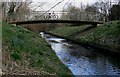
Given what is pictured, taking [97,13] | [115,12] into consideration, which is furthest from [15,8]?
[115,12]

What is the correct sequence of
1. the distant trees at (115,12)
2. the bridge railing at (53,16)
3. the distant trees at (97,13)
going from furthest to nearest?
the distant trees at (115,12)
the distant trees at (97,13)
the bridge railing at (53,16)

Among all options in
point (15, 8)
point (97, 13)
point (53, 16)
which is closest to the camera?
point (53, 16)

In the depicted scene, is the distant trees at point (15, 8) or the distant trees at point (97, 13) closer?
the distant trees at point (15, 8)

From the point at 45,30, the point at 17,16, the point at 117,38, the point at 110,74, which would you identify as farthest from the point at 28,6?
the point at 110,74

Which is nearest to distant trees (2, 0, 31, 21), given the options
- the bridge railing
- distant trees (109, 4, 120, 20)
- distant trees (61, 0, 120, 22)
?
the bridge railing

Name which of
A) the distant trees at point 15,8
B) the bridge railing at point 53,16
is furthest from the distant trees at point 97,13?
the distant trees at point 15,8

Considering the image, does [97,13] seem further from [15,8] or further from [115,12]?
[15,8]

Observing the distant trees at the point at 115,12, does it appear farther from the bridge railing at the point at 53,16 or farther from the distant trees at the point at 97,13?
the bridge railing at the point at 53,16

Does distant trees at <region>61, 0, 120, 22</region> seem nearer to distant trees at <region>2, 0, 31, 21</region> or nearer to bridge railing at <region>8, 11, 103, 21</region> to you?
bridge railing at <region>8, 11, 103, 21</region>

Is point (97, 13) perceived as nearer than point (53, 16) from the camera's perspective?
No

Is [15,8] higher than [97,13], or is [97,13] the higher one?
[15,8]

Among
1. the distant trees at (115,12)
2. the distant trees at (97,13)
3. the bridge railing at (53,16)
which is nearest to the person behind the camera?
the bridge railing at (53,16)

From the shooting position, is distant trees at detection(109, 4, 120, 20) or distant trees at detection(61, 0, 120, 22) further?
distant trees at detection(109, 4, 120, 20)

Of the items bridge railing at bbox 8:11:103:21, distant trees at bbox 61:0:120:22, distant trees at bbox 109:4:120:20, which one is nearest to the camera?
bridge railing at bbox 8:11:103:21
